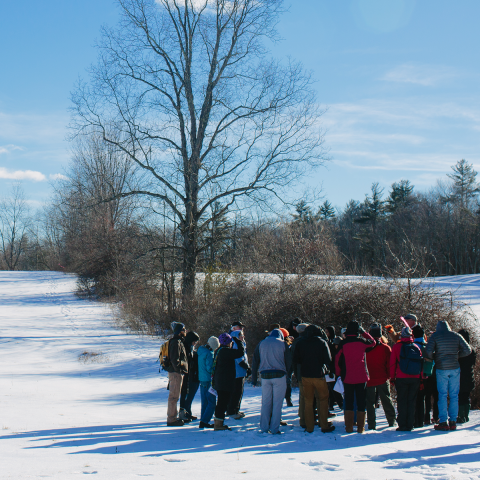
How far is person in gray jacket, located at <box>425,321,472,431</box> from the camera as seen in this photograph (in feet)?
25.7

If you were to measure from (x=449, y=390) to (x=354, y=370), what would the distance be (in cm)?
178

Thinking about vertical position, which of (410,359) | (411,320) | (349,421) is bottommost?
(349,421)

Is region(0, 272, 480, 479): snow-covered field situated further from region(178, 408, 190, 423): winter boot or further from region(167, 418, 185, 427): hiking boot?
region(178, 408, 190, 423): winter boot

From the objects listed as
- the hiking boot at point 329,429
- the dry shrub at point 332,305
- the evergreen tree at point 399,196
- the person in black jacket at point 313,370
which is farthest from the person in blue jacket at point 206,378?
the evergreen tree at point 399,196

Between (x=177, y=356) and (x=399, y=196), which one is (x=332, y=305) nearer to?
(x=177, y=356)

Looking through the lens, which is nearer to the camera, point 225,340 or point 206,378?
point 225,340

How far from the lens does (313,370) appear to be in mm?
7707

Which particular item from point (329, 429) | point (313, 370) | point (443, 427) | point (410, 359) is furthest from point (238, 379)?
point (443, 427)

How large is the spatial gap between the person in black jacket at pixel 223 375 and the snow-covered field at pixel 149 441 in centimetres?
34

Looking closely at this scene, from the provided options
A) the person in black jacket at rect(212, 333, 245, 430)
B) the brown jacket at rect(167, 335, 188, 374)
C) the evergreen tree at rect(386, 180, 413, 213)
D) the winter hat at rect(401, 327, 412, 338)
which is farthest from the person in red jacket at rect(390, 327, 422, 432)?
the evergreen tree at rect(386, 180, 413, 213)

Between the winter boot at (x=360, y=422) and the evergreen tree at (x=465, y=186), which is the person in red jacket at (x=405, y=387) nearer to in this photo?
the winter boot at (x=360, y=422)

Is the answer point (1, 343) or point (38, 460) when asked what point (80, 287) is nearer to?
point (1, 343)

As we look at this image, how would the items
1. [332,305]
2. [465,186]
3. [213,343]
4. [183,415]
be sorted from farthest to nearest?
1. [465,186]
2. [332,305]
3. [183,415]
4. [213,343]

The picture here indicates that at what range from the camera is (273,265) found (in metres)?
18.2
